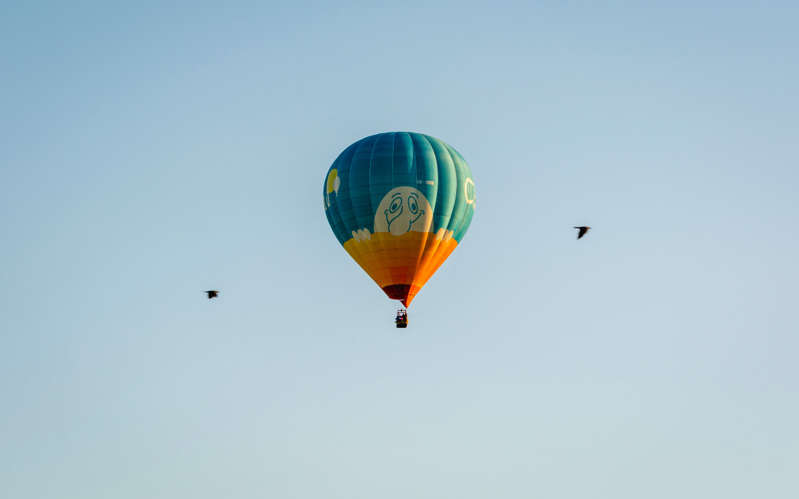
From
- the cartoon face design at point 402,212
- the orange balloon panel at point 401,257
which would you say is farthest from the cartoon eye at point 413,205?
the orange balloon panel at point 401,257

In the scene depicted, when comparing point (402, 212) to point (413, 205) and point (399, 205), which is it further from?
point (413, 205)

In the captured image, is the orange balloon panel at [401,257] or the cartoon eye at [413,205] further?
the orange balloon panel at [401,257]

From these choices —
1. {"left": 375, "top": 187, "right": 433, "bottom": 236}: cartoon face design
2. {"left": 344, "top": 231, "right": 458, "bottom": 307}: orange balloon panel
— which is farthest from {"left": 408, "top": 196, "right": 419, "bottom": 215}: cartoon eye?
{"left": 344, "top": 231, "right": 458, "bottom": 307}: orange balloon panel

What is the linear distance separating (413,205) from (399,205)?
23.9 inches

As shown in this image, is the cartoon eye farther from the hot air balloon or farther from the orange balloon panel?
the orange balloon panel

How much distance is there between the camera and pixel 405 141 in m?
102

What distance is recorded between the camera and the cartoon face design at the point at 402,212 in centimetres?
10138

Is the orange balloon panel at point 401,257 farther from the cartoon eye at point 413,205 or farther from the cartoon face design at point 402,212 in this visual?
the cartoon eye at point 413,205

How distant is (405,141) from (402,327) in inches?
321

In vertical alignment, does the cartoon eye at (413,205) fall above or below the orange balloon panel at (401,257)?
above

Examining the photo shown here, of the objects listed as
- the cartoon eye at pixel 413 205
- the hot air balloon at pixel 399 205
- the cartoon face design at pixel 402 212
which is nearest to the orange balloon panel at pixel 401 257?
the hot air balloon at pixel 399 205

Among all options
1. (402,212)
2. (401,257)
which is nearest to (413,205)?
(402,212)

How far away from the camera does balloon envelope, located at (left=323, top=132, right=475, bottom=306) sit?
102m

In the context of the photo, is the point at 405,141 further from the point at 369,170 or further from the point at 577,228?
the point at 577,228
